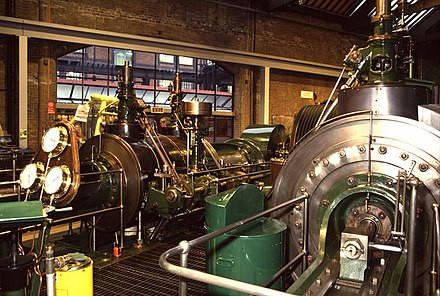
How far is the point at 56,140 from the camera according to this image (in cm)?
317

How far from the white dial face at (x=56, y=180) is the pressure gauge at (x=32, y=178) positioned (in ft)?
0.16

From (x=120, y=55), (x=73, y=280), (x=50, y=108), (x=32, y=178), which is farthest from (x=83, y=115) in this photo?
(x=120, y=55)

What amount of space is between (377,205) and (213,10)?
9063mm

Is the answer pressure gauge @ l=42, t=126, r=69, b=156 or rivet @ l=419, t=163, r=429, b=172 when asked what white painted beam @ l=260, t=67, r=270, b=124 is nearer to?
pressure gauge @ l=42, t=126, r=69, b=156

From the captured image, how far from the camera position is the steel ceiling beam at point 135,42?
6832 millimetres

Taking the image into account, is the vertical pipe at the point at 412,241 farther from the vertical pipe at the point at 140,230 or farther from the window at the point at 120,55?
the window at the point at 120,55

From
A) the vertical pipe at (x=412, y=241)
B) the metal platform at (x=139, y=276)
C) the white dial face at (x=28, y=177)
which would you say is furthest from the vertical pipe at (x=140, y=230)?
the vertical pipe at (x=412, y=241)

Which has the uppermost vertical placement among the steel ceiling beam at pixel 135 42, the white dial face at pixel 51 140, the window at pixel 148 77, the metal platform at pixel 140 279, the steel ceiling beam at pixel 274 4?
the steel ceiling beam at pixel 274 4

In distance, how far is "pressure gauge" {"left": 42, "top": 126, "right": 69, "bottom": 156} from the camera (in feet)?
10.4

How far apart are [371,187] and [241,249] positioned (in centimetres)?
82

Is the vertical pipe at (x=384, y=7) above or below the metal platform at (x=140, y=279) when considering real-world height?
above

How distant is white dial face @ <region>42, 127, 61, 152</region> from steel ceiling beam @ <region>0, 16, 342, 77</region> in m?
4.32

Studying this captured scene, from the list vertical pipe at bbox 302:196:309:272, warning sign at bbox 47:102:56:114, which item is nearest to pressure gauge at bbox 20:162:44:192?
vertical pipe at bbox 302:196:309:272

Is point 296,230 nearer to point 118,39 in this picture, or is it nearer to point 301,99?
point 118,39
